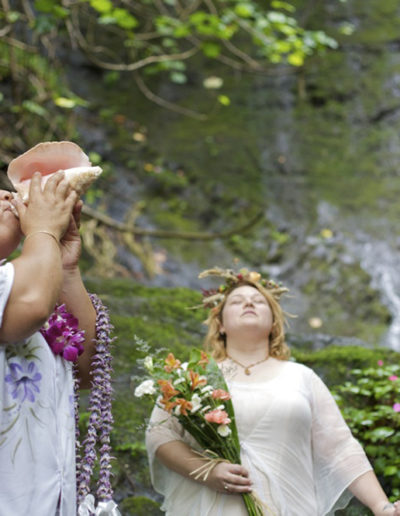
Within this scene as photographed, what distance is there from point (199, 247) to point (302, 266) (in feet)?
3.52

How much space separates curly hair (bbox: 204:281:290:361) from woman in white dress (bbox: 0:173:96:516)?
53.2 inches

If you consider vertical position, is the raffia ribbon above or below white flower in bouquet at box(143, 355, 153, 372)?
below

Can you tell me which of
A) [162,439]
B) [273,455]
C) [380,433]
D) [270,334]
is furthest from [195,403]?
[380,433]

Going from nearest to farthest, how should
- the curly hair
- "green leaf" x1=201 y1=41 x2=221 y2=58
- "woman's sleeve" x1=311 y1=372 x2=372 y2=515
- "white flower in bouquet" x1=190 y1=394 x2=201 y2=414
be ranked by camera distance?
"white flower in bouquet" x1=190 y1=394 x2=201 y2=414
"woman's sleeve" x1=311 y1=372 x2=372 y2=515
the curly hair
"green leaf" x1=201 y1=41 x2=221 y2=58

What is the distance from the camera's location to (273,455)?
8.67ft

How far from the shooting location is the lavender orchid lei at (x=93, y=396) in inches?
71.7

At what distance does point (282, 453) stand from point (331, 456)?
222mm

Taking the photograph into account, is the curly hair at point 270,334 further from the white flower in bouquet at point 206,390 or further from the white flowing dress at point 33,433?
the white flowing dress at point 33,433

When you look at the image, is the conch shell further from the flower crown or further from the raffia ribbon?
the flower crown

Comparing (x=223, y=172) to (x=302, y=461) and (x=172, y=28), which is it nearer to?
(x=172, y=28)

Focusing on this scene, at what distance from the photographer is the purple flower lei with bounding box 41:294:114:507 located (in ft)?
6.02

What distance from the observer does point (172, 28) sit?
5547 mm

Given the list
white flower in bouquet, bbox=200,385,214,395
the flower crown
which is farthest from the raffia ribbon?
the flower crown

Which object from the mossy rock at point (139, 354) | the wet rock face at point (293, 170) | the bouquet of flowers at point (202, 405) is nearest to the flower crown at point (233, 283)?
the mossy rock at point (139, 354)
